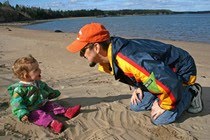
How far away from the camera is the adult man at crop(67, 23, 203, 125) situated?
3527 millimetres

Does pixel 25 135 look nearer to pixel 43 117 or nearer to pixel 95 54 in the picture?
pixel 43 117

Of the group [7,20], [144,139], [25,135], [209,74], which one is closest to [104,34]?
[144,139]

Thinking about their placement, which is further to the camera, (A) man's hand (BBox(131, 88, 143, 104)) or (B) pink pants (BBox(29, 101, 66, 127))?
(A) man's hand (BBox(131, 88, 143, 104))

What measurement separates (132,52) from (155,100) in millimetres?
1010

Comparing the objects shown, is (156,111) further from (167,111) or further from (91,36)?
(91,36)

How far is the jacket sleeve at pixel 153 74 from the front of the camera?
3510 millimetres

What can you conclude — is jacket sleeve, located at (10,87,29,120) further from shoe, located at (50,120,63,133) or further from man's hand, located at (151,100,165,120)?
man's hand, located at (151,100,165,120)

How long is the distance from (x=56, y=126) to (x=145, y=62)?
1.32m

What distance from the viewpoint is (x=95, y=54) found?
368 cm

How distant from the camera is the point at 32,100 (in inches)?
169

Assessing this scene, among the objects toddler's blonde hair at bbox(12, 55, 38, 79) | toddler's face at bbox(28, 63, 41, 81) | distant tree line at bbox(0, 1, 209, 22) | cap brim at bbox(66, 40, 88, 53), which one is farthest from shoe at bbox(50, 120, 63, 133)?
distant tree line at bbox(0, 1, 209, 22)

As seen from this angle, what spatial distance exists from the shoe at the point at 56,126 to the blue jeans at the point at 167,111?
43.6 inches

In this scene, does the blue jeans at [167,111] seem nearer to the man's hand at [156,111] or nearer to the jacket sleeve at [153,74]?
the man's hand at [156,111]

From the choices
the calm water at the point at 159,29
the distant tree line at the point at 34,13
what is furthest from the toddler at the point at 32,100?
the distant tree line at the point at 34,13
